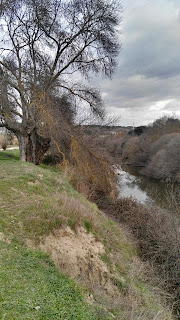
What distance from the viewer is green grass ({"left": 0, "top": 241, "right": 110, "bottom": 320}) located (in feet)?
8.38

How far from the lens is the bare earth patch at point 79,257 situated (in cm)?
476

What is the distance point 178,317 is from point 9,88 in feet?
43.5

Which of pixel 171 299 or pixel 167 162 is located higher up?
pixel 167 162

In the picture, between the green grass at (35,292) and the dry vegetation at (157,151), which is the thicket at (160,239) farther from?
the dry vegetation at (157,151)

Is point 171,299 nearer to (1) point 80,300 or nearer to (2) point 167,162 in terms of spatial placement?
(1) point 80,300

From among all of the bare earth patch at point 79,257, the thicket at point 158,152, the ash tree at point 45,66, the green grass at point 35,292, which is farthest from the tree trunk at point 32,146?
the thicket at point 158,152

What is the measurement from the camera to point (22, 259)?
3.89 meters

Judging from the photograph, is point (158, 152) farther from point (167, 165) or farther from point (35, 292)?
point (35, 292)

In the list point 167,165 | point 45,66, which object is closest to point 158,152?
point 167,165

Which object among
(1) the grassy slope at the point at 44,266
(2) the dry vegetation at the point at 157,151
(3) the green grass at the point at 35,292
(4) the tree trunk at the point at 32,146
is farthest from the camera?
(2) the dry vegetation at the point at 157,151

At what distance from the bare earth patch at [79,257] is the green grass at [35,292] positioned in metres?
0.88

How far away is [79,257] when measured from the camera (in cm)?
527

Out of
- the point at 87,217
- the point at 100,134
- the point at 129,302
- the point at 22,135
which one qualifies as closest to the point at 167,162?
the point at 100,134

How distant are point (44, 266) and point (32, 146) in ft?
33.8
